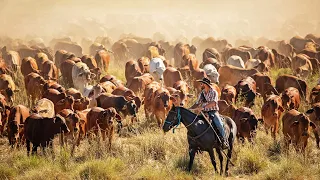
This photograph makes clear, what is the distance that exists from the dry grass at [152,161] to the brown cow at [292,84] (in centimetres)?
488

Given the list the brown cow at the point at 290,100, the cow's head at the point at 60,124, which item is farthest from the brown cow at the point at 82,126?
the brown cow at the point at 290,100

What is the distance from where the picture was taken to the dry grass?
10617 millimetres

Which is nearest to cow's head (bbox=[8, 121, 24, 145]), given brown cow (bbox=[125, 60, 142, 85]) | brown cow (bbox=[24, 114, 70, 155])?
brown cow (bbox=[24, 114, 70, 155])

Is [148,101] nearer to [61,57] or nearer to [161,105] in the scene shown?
[161,105]

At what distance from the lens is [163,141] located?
499 inches

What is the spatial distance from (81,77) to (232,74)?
622cm

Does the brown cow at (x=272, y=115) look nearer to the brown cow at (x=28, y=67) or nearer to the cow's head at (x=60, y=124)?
the cow's head at (x=60, y=124)

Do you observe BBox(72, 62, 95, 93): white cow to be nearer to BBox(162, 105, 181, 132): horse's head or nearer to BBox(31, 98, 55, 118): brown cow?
BBox(31, 98, 55, 118): brown cow

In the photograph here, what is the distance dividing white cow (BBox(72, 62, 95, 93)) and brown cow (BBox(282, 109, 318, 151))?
343 inches

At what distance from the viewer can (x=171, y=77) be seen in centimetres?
2016

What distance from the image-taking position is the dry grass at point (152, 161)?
34.8ft

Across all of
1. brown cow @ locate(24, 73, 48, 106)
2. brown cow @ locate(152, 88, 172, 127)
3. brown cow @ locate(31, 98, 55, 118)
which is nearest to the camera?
brown cow @ locate(31, 98, 55, 118)

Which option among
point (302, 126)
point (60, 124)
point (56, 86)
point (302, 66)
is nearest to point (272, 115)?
point (302, 126)

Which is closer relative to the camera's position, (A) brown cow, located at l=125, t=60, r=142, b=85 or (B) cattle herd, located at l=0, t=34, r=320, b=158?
(B) cattle herd, located at l=0, t=34, r=320, b=158
